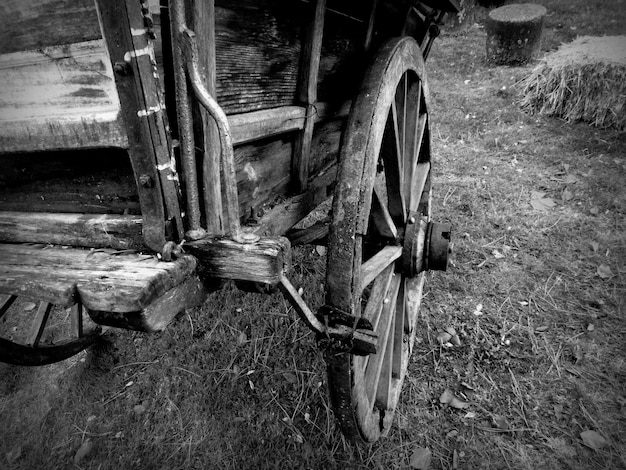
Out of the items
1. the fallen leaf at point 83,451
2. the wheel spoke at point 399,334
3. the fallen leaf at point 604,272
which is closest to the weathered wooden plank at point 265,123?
the wheel spoke at point 399,334

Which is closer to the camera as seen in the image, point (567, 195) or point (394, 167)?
point (394, 167)

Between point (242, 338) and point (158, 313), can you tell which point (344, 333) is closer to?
point (158, 313)

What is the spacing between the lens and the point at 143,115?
87 cm

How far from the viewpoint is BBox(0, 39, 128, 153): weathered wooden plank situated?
2.95ft

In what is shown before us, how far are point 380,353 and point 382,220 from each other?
0.62m

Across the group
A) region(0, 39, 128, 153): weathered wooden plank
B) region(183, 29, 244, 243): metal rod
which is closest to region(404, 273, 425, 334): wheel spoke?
region(183, 29, 244, 243): metal rod

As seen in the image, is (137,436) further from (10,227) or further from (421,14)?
(421,14)

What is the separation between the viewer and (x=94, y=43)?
867mm

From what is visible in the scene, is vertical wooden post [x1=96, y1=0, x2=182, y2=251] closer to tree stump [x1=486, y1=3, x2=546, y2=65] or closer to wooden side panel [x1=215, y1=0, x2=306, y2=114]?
wooden side panel [x1=215, y1=0, x2=306, y2=114]

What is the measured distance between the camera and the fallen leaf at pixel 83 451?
7.01 ft

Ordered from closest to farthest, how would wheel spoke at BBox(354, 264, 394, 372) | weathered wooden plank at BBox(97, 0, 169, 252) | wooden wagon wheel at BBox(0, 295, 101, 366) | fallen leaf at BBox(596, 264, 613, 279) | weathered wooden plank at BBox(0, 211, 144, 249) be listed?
1. weathered wooden plank at BBox(97, 0, 169, 252)
2. weathered wooden plank at BBox(0, 211, 144, 249)
3. wooden wagon wheel at BBox(0, 295, 101, 366)
4. wheel spoke at BBox(354, 264, 394, 372)
5. fallen leaf at BBox(596, 264, 613, 279)

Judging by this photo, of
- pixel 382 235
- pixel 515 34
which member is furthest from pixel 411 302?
pixel 515 34

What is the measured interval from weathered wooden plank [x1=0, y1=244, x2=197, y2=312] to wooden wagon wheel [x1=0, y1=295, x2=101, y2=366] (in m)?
0.27

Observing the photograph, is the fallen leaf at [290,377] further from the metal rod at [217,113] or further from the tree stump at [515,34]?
the tree stump at [515,34]
